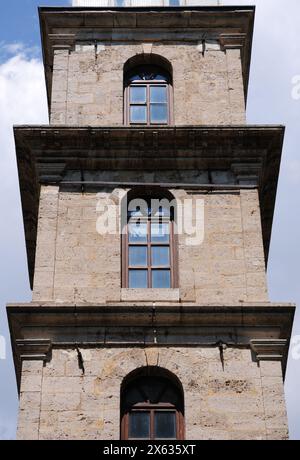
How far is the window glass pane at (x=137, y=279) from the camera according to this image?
985 inches

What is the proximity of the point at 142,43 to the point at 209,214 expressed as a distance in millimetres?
6119

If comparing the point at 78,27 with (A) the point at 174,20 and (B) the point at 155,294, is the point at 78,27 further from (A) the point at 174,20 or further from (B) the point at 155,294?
(B) the point at 155,294

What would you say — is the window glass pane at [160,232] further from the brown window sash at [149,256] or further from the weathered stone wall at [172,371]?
the weathered stone wall at [172,371]

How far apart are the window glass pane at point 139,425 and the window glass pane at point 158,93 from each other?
8913 mm

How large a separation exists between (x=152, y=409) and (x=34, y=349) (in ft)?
8.16

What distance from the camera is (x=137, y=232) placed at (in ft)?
85.7

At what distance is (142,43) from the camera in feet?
99.3

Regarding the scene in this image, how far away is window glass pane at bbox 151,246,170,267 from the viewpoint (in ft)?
83.9

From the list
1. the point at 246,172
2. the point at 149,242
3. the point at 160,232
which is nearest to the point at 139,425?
the point at 149,242

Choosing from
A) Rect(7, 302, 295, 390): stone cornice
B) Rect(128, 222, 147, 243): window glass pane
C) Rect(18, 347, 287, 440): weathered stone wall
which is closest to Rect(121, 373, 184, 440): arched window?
Rect(18, 347, 287, 440): weathered stone wall

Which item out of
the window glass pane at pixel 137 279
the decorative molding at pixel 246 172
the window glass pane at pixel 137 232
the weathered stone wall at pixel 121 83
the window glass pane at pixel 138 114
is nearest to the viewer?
the window glass pane at pixel 137 279

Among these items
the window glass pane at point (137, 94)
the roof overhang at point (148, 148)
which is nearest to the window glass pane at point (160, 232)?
the roof overhang at point (148, 148)

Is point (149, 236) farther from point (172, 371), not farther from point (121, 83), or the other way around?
point (121, 83)
